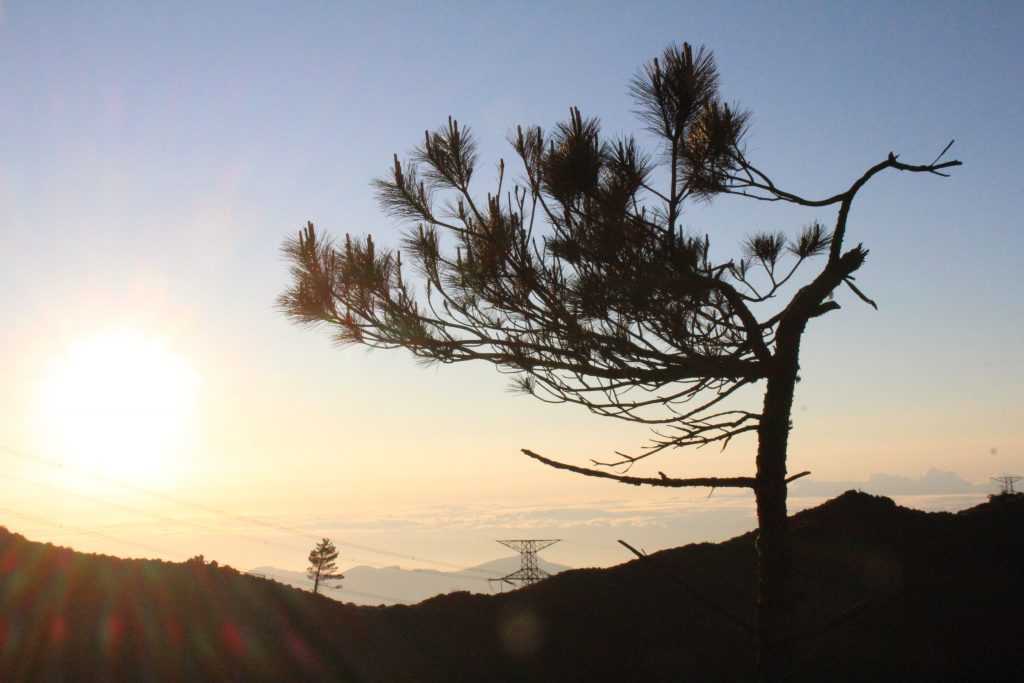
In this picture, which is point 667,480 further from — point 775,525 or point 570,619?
point 570,619

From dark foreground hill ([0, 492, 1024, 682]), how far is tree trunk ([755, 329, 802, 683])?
5868mm

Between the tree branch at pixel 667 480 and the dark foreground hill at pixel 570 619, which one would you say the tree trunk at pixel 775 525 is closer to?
the tree branch at pixel 667 480

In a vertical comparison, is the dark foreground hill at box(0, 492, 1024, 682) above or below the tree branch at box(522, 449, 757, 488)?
below

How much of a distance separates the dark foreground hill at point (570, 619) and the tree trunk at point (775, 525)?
19.3ft

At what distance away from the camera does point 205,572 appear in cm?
1288

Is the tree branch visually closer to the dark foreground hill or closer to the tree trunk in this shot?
the tree trunk

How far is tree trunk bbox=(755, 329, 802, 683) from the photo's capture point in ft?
12.3

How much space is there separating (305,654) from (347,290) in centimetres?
743

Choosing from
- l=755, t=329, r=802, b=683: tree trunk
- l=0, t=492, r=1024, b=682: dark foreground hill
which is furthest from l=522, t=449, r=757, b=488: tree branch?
l=0, t=492, r=1024, b=682: dark foreground hill

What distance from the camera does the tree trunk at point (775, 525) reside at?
3742 mm

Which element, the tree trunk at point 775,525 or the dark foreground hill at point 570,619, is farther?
the dark foreground hill at point 570,619

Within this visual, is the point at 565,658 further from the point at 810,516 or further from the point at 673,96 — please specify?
the point at 673,96

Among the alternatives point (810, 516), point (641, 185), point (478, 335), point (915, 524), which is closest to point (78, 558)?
point (478, 335)

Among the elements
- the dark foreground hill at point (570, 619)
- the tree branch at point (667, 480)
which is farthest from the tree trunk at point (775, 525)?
the dark foreground hill at point (570, 619)
